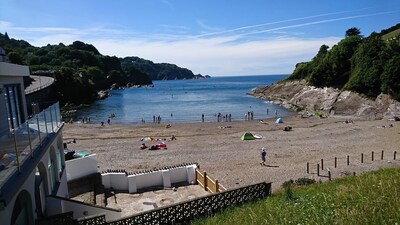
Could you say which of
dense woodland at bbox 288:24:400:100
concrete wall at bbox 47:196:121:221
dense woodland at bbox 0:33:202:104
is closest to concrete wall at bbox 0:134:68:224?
concrete wall at bbox 47:196:121:221

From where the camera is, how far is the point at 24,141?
8.88 meters

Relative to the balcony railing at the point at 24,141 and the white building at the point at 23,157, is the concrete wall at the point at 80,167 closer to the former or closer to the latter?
the white building at the point at 23,157

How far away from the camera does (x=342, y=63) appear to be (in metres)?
78.5

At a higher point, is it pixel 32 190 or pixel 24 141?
pixel 24 141

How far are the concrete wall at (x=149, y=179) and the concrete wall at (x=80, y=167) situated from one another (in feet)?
2.82

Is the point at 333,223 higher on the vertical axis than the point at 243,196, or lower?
higher

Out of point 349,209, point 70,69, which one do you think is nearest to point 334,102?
point 349,209

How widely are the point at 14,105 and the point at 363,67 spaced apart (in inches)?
2802

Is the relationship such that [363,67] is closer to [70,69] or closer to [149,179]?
[149,179]

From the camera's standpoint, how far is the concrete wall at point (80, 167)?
17500mm

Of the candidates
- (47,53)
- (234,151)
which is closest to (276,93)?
(234,151)

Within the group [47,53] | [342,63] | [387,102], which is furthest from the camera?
[47,53]

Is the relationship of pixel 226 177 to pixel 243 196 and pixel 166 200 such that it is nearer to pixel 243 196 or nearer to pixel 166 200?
pixel 166 200

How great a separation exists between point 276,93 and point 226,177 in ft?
260
